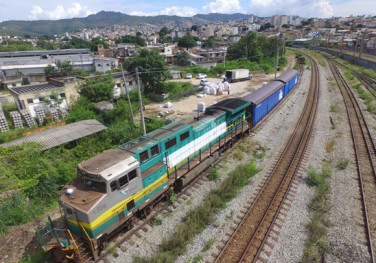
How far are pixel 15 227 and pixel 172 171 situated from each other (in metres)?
8.63

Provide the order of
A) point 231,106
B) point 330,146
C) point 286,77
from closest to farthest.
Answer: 1. point 231,106
2. point 330,146
3. point 286,77

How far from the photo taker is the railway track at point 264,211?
9875 millimetres

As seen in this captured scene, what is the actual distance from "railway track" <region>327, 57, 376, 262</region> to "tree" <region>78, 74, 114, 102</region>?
28.7 meters

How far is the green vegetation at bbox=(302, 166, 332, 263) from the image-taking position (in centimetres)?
966

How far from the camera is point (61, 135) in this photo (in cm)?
1891

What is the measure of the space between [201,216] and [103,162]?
583 cm

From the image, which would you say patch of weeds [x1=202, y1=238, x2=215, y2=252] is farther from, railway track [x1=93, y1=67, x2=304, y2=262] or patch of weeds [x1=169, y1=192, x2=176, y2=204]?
patch of weeds [x1=169, y1=192, x2=176, y2=204]

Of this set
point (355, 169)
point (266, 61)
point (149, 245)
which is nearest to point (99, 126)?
point (149, 245)

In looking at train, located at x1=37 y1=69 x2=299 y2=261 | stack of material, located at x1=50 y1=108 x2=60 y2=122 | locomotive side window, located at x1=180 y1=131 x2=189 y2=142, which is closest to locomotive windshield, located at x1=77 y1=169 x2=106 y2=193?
train, located at x1=37 y1=69 x2=299 y2=261

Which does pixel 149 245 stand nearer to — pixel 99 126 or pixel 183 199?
pixel 183 199

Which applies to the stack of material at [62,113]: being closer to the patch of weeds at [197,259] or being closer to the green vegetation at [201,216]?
the green vegetation at [201,216]

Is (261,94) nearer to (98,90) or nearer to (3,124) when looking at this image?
(98,90)

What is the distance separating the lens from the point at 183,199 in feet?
43.9

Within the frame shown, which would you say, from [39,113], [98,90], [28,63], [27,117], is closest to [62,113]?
[39,113]
